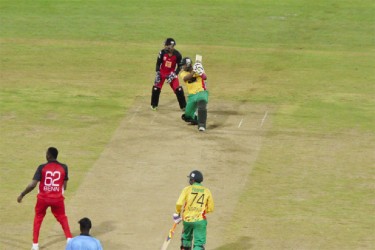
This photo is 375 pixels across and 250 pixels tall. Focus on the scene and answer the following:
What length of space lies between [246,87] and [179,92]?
4.07 m

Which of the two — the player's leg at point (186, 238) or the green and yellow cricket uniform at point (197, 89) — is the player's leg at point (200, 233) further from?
the green and yellow cricket uniform at point (197, 89)

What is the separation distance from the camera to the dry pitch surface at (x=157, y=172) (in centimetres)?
2627

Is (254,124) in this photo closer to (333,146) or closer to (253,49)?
(333,146)

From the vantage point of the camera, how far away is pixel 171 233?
24.4 metres

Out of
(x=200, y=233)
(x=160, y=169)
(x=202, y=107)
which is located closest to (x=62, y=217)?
(x=200, y=233)

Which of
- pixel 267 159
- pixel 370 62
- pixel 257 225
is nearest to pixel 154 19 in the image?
pixel 370 62

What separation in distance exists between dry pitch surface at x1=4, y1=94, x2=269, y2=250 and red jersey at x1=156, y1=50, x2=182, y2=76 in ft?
4.51

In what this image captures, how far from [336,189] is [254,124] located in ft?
18.5

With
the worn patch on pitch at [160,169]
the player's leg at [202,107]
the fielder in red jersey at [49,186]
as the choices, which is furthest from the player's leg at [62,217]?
the player's leg at [202,107]

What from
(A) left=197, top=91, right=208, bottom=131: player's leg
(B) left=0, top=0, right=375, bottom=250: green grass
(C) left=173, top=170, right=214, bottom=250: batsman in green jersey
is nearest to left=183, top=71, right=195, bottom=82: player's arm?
(A) left=197, top=91, right=208, bottom=131: player's leg

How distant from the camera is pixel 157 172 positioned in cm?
3022

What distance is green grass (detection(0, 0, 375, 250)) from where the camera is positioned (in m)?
28.0

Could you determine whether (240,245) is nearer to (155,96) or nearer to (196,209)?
(196,209)

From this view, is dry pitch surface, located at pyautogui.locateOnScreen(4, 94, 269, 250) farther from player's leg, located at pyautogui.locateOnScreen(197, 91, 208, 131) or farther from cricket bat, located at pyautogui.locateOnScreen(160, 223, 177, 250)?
player's leg, located at pyautogui.locateOnScreen(197, 91, 208, 131)
